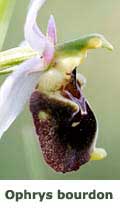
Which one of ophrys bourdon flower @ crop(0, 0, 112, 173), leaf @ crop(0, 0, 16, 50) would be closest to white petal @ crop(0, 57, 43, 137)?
ophrys bourdon flower @ crop(0, 0, 112, 173)

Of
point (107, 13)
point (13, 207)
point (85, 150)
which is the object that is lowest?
point (13, 207)

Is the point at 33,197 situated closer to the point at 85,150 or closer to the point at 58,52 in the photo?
the point at 85,150

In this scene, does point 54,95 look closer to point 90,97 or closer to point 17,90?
point 17,90

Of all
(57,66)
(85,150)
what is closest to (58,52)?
(57,66)

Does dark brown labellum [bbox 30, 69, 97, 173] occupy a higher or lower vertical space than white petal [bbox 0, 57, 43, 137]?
lower

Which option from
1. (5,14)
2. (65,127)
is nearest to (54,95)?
(65,127)

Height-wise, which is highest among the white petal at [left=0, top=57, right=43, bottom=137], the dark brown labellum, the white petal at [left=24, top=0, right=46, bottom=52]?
the white petal at [left=24, top=0, right=46, bottom=52]

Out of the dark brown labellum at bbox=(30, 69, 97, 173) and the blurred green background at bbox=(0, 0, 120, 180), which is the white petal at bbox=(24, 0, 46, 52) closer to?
the dark brown labellum at bbox=(30, 69, 97, 173)

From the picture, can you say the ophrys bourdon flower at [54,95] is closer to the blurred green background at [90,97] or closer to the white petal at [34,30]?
the white petal at [34,30]
